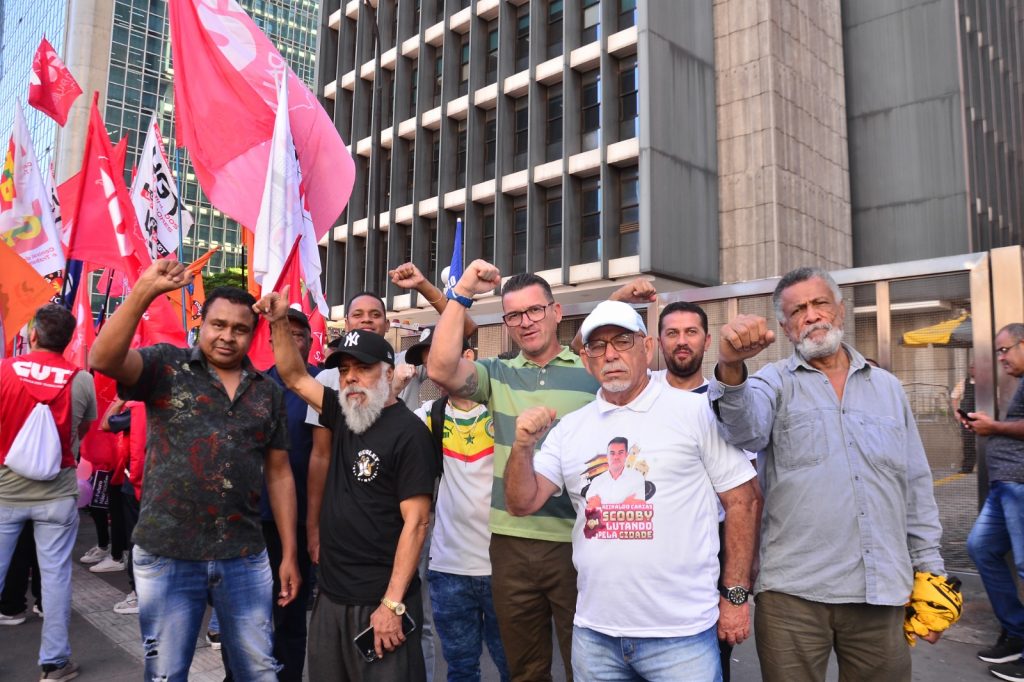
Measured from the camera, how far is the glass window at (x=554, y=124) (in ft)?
75.0

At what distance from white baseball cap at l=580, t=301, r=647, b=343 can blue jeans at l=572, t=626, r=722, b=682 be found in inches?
42.2

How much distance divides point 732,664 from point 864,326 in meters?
3.47

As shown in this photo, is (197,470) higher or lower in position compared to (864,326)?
lower

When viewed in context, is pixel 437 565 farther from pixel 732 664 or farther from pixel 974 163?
pixel 974 163

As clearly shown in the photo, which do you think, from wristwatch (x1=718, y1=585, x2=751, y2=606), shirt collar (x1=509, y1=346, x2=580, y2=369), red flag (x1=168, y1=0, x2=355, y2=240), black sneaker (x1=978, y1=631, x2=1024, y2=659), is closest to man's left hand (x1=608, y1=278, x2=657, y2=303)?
shirt collar (x1=509, y1=346, x2=580, y2=369)

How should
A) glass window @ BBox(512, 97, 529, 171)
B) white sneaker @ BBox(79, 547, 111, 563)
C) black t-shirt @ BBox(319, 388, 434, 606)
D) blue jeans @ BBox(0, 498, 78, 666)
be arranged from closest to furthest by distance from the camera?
1. black t-shirt @ BBox(319, 388, 434, 606)
2. blue jeans @ BBox(0, 498, 78, 666)
3. white sneaker @ BBox(79, 547, 111, 563)
4. glass window @ BBox(512, 97, 529, 171)

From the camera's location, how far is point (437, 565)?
3.41m

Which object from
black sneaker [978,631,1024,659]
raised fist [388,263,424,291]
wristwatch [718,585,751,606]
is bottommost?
black sneaker [978,631,1024,659]

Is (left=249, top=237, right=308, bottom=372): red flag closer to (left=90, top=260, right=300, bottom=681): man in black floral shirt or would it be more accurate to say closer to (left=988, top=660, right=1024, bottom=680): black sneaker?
(left=90, top=260, right=300, bottom=681): man in black floral shirt

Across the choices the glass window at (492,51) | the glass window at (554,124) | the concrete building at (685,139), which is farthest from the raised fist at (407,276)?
the glass window at (492,51)

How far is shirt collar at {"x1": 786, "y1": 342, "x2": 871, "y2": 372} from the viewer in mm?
2742

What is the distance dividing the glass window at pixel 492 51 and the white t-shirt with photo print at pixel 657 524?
24.5 meters

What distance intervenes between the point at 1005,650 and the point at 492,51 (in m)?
24.5

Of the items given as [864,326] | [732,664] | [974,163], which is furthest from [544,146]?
[732,664]
